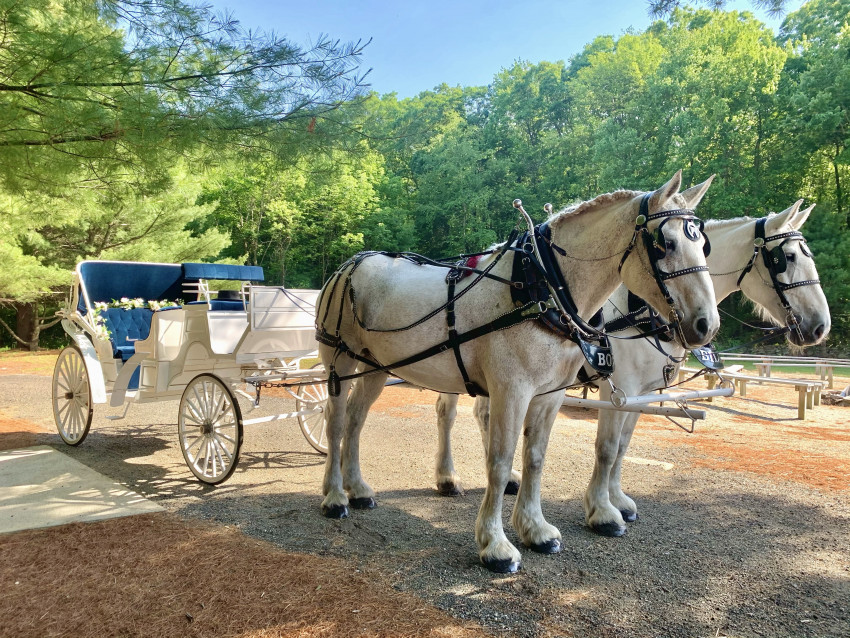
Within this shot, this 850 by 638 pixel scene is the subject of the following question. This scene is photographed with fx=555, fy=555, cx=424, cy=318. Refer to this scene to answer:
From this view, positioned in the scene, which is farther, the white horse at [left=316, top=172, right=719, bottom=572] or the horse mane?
the horse mane

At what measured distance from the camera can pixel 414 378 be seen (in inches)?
149

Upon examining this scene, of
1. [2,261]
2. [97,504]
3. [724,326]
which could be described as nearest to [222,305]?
[97,504]

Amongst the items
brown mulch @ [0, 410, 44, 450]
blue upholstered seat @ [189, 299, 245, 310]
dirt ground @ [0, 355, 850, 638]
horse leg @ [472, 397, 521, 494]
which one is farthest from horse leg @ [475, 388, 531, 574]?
brown mulch @ [0, 410, 44, 450]

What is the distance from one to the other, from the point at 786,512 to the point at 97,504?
5413mm

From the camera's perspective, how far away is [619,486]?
4.23 m

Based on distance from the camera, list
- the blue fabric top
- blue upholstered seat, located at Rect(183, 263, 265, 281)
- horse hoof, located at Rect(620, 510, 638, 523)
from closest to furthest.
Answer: horse hoof, located at Rect(620, 510, 638, 523)
blue upholstered seat, located at Rect(183, 263, 265, 281)
the blue fabric top

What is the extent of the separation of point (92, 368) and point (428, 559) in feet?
14.6

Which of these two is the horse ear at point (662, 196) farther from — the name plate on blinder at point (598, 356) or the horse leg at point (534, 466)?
the horse leg at point (534, 466)

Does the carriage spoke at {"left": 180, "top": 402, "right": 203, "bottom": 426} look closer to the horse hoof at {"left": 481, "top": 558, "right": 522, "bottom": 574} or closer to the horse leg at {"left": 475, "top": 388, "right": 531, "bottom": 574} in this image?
the horse leg at {"left": 475, "top": 388, "right": 531, "bottom": 574}

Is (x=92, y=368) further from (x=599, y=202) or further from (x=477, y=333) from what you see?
(x=599, y=202)

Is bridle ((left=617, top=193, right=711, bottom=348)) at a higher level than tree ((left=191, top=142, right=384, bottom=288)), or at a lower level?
lower

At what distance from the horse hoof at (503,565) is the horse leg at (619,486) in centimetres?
133

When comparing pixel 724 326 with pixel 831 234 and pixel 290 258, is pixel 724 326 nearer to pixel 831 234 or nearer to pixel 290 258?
pixel 831 234

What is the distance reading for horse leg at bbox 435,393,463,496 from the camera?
15.6ft
